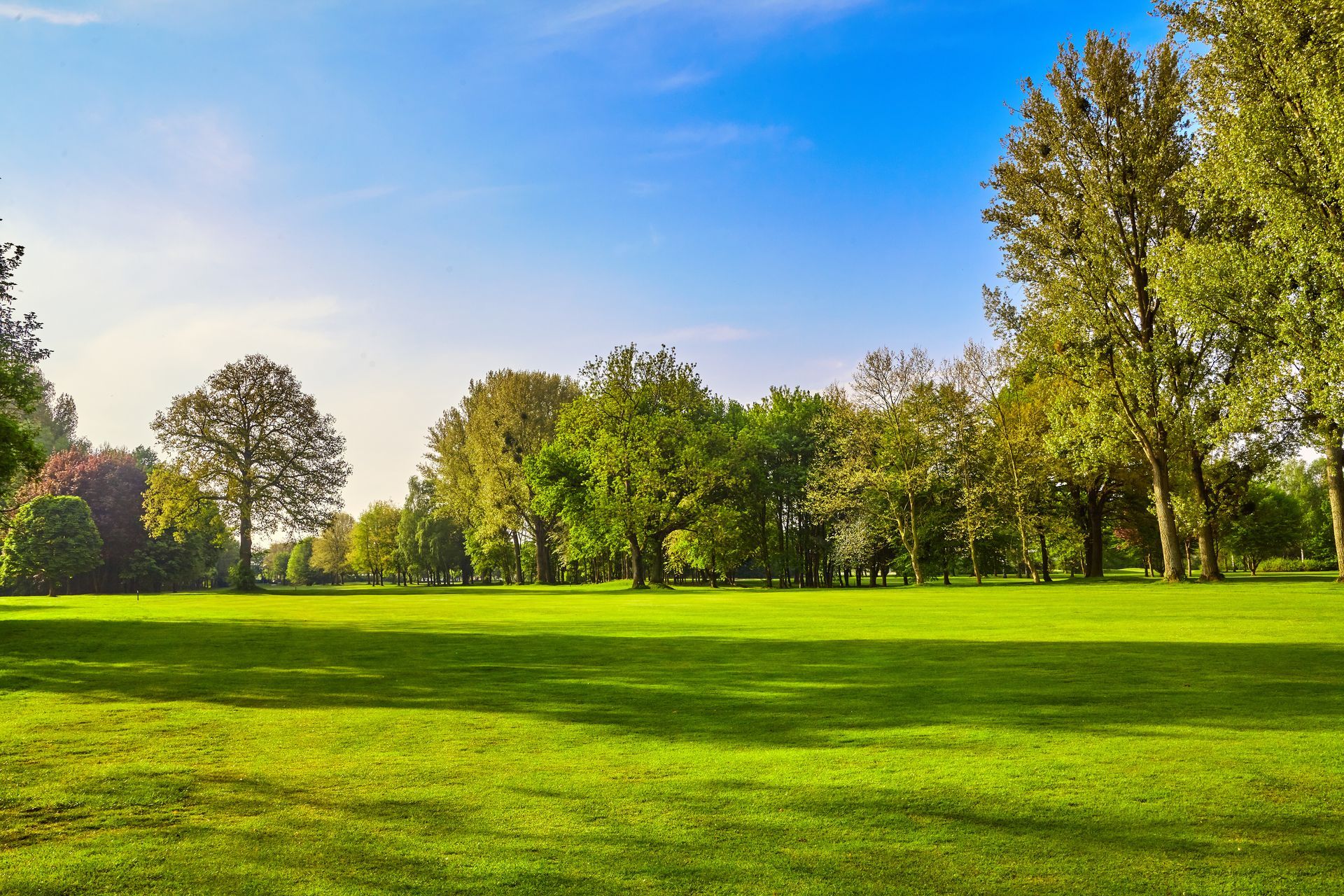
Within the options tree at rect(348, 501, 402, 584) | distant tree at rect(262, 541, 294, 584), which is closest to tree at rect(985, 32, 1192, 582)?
tree at rect(348, 501, 402, 584)

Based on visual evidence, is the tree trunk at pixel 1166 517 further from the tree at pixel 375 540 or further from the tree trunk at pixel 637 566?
the tree at pixel 375 540

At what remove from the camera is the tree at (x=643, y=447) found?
58375 millimetres

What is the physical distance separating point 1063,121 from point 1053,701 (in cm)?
3752

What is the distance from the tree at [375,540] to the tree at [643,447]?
6405cm

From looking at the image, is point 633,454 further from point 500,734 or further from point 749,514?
point 500,734

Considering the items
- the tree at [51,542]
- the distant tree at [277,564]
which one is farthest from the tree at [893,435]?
the distant tree at [277,564]

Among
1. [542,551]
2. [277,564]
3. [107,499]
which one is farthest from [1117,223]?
[277,564]

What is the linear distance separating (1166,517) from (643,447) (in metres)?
32.4

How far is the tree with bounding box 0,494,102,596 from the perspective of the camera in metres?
67.1

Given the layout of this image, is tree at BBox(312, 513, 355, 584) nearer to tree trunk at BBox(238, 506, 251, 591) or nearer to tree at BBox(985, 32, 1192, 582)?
tree trunk at BBox(238, 506, 251, 591)

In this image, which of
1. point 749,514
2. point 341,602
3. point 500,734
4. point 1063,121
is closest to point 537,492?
point 749,514

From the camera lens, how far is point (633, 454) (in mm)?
58938

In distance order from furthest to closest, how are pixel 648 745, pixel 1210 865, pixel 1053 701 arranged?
1. pixel 1053 701
2. pixel 648 745
3. pixel 1210 865

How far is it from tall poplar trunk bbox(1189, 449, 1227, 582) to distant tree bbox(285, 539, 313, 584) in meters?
143
